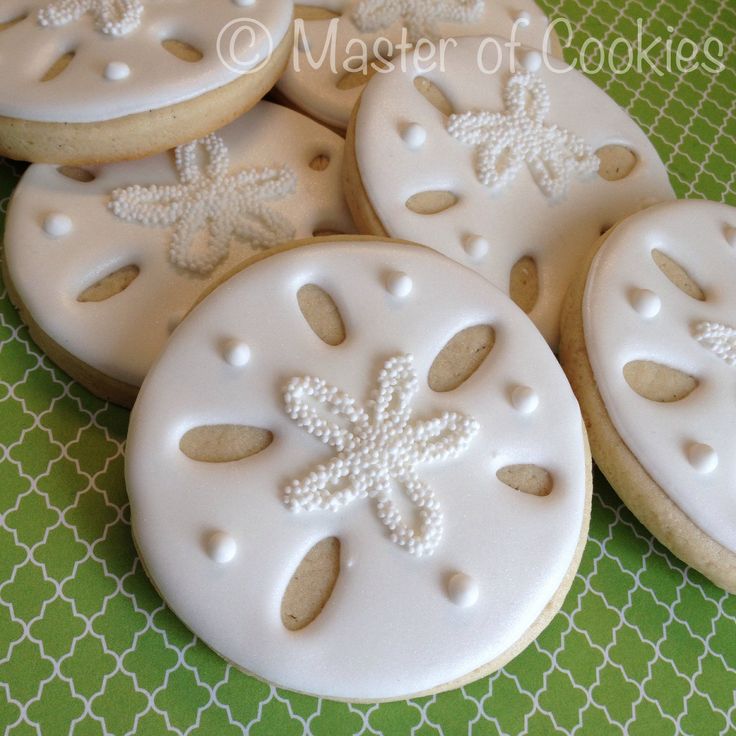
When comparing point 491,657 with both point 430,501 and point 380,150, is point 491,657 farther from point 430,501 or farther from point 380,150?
point 380,150

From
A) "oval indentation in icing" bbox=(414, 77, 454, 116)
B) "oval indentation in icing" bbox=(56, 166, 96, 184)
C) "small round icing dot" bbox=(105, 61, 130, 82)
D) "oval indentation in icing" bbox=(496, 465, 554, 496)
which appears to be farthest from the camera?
"oval indentation in icing" bbox=(414, 77, 454, 116)

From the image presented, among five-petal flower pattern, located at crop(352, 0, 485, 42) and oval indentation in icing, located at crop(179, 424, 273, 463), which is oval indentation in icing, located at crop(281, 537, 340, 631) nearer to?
oval indentation in icing, located at crop(179, 424, 273, 463)

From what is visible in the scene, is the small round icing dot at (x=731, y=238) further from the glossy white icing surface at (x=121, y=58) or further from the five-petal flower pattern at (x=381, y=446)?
the glossy white icing surface at (x=121, y=58)

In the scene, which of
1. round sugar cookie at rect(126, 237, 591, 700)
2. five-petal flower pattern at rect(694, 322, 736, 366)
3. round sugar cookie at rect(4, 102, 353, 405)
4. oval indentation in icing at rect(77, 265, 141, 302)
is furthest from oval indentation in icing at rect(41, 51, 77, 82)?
five-petal flower pattern at rect(694, 322, 736, 366)

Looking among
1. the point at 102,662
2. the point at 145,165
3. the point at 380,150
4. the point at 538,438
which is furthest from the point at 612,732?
the point at 145,165

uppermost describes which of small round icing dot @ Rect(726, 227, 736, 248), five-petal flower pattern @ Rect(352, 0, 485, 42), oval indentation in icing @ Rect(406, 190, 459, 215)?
five-petal flower pattern @ Rect(352, 0, 485, 42)

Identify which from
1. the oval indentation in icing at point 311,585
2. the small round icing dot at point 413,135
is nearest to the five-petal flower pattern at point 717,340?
the small round icing dot at point 413,135
